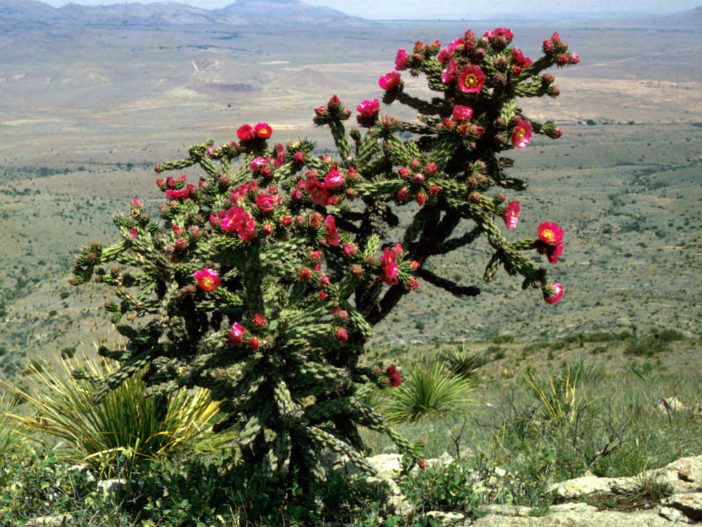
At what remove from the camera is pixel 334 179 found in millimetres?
4406

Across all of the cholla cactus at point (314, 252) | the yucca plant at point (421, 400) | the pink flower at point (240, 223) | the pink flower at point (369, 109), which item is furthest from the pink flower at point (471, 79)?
the yucca plant at point (421, 400)

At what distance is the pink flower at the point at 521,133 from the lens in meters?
4.60

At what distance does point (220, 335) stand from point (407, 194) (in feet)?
5.09

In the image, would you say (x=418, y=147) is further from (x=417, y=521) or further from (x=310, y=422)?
(x=417, y=521)

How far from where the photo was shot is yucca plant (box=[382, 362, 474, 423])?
27.0 feet

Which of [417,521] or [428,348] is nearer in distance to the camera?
[417,521]

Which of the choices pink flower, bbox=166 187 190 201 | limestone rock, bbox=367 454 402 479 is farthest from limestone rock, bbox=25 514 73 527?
pink flower, bbox=166 187 190 201

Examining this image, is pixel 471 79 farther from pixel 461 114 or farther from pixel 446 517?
pixel 446 517

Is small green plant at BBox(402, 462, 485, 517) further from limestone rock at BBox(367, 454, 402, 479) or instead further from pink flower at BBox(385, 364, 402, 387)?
pink flower at BBox(385, 364, 402, 387)

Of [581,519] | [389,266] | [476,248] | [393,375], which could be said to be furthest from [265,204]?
[476,248]

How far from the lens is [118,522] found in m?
3.89

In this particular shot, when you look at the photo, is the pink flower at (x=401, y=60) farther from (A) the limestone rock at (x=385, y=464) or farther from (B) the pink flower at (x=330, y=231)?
(A) the limestone rock at (x=385, y=464)

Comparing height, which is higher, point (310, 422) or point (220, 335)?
point (220, 335)

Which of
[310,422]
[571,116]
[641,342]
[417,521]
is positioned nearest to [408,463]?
[417,521]
